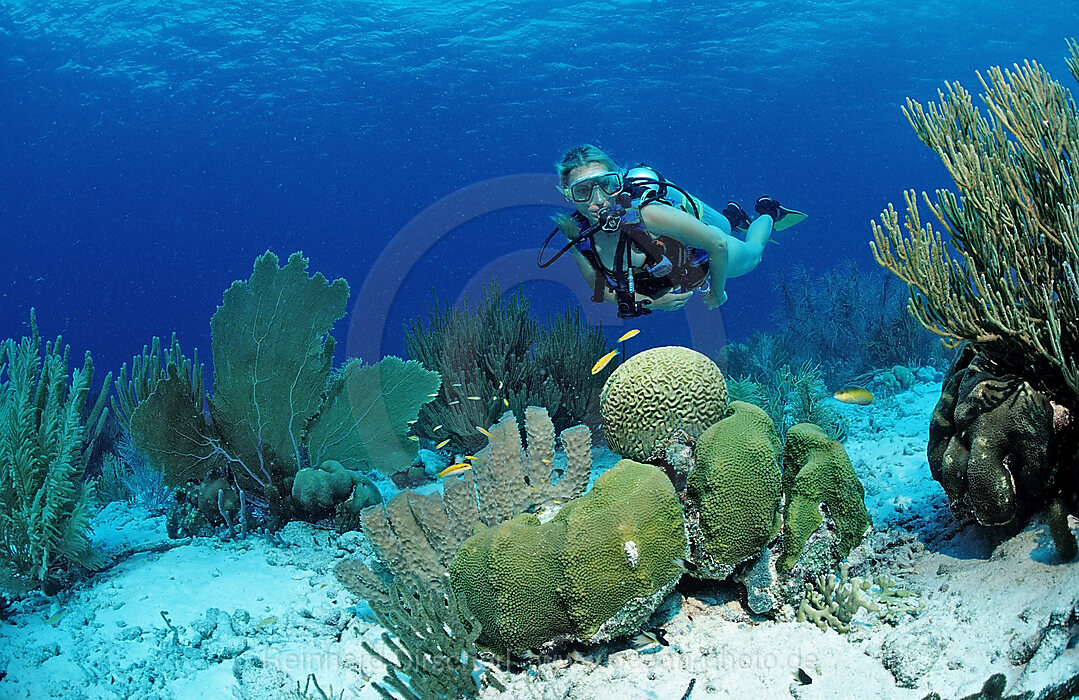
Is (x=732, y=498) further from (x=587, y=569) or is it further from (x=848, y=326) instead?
(x=848, y=326)

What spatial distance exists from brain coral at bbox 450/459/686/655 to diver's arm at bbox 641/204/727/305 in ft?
8.27

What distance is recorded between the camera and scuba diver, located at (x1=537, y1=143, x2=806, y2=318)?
4.75m

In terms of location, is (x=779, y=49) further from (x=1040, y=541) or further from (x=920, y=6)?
(x=1040, y=541)

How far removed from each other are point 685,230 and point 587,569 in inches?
122

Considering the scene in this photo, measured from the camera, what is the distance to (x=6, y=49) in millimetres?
26078

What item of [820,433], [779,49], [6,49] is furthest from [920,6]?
[6,49]

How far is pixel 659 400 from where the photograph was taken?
3326 millimetres

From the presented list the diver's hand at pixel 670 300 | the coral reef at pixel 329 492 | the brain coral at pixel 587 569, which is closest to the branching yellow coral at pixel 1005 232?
the brain coral at pixel 587 569

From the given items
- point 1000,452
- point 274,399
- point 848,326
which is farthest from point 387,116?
point 1000,452

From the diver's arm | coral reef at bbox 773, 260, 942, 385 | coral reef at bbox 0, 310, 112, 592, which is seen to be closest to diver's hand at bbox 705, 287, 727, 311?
the diver's arm

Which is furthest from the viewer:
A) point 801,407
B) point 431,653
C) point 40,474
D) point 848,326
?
point 848,326

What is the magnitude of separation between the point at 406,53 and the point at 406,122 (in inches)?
408

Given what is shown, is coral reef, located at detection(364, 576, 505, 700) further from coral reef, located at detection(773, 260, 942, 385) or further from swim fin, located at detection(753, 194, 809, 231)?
coral reef, located at detection(773, 260, 942, 385)

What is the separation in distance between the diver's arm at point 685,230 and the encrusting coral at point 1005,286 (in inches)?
69.1
